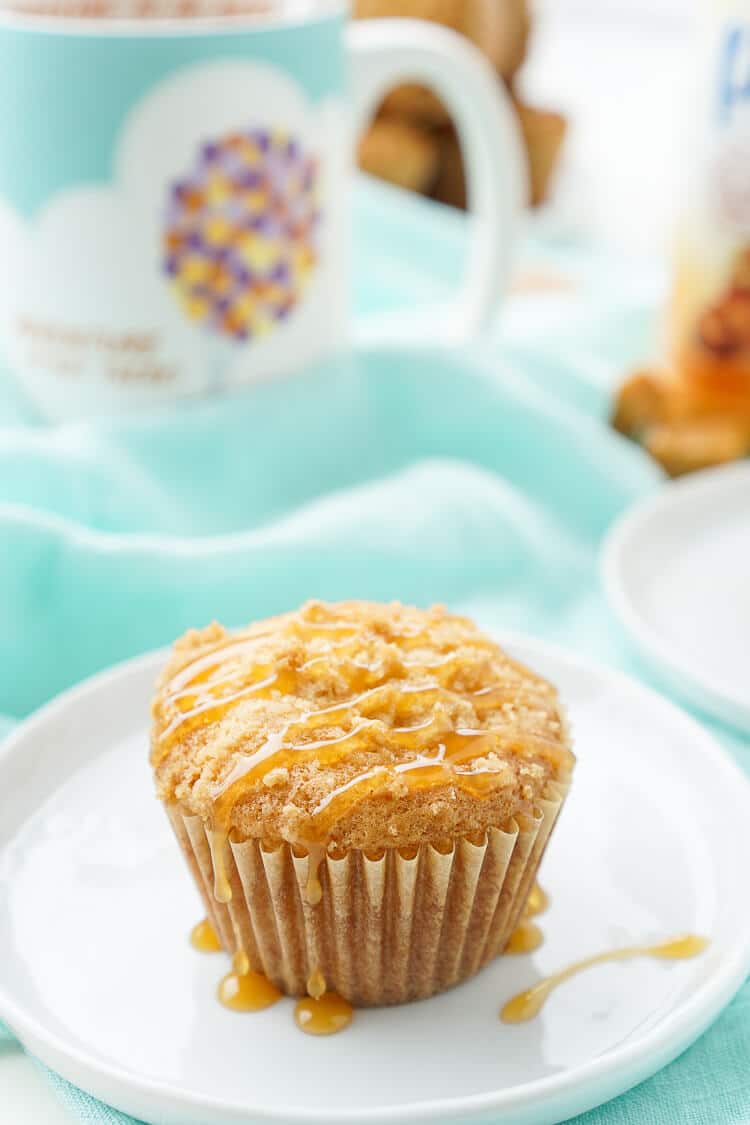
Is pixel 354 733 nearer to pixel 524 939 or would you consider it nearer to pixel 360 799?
pixel 360 799

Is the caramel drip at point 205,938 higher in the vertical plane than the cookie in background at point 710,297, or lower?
lower

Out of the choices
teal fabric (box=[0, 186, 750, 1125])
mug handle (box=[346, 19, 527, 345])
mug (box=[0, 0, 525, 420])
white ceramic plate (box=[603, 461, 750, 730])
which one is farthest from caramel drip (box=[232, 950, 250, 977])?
mug handle (box=[346, 19, 527, 345])

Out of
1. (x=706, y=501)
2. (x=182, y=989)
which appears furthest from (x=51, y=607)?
(x=706, y=501)

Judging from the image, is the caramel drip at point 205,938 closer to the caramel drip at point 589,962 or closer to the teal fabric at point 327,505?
the caramel drip at point 589,962

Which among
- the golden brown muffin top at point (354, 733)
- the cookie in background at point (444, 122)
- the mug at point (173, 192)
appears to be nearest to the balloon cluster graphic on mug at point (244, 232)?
the mug at point (173, 192)

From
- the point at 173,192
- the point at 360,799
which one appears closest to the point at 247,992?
the point at 360,799
